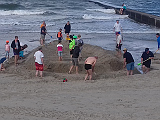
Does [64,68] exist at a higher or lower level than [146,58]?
lower

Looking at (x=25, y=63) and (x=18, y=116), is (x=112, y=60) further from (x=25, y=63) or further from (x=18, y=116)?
(x=18, y=116)

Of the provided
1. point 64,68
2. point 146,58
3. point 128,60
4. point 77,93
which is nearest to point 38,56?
point 64,68

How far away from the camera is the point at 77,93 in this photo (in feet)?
29.9

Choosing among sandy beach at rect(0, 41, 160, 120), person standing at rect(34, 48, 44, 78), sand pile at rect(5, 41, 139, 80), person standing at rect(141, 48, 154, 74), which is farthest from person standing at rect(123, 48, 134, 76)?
person standing at rect(34, 48, 44, 78)

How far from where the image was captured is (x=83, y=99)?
328 inches

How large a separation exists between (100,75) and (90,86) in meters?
2.19

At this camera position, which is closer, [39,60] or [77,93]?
[77,93]

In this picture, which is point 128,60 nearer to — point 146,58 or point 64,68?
point 146,58

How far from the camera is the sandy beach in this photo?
705cm

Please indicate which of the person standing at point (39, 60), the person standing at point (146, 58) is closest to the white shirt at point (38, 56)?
the person standing at point (39, 60)

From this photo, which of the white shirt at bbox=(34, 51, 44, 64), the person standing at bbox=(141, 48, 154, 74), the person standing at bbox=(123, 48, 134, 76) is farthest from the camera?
the person standing at bbox=(141, 48, 154, 74)

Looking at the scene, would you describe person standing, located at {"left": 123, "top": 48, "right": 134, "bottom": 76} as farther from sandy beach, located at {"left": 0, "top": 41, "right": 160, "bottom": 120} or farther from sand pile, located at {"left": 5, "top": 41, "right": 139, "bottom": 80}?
sand pile, located at {"left": 5, "top": 41, "right": 139, "bottom": 80}

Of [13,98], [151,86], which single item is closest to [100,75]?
[151,86]

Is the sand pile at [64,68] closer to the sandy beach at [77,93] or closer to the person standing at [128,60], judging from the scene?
the sandy beach at [77,93]
